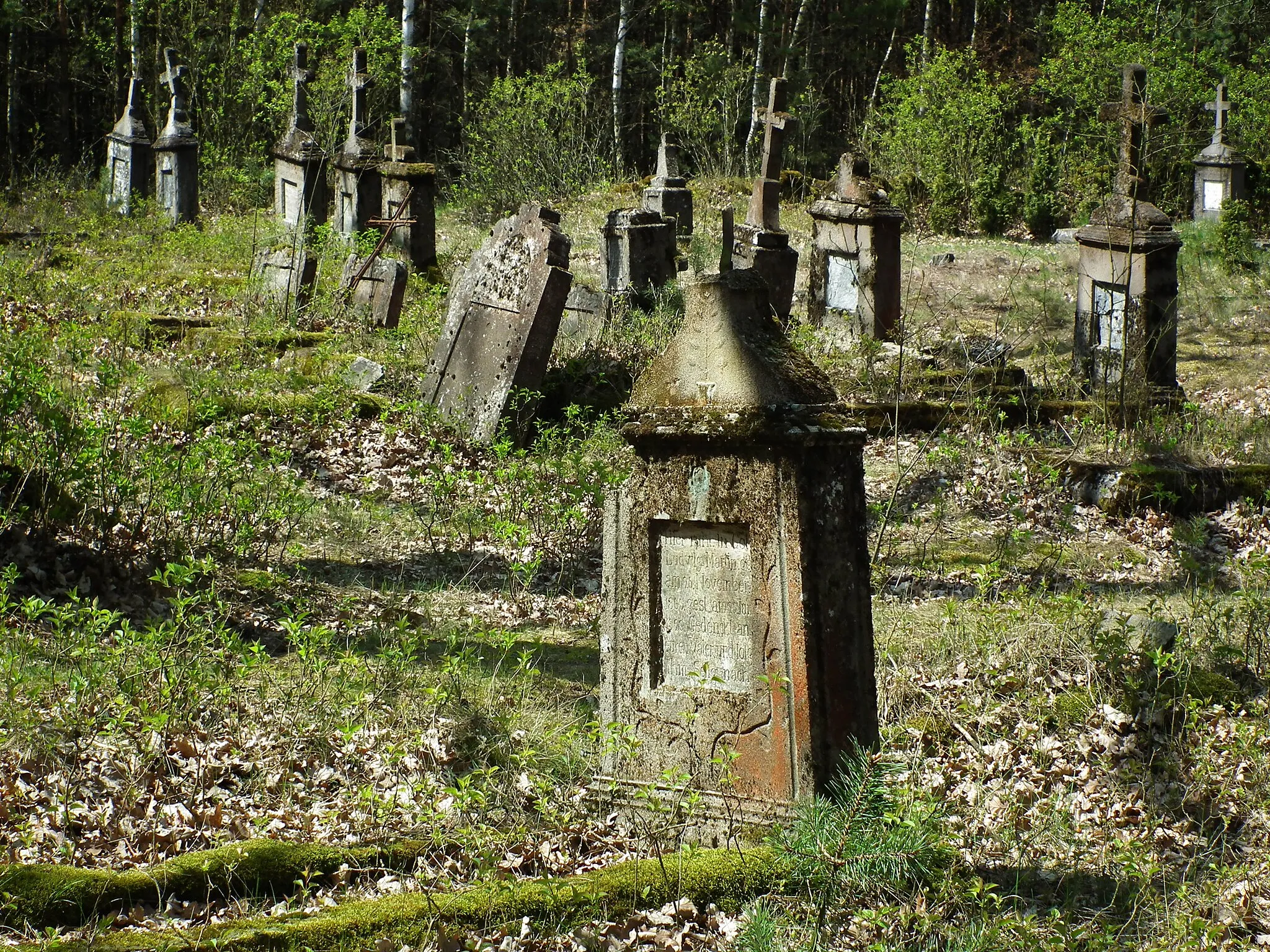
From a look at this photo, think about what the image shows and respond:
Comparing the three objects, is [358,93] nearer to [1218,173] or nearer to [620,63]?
[620,63]

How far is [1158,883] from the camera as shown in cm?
416

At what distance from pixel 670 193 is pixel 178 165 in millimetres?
8136

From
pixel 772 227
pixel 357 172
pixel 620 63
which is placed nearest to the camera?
pixel 772 227

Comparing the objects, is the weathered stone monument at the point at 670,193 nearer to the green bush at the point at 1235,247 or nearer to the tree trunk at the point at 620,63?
the green bush at the point at 1235,247

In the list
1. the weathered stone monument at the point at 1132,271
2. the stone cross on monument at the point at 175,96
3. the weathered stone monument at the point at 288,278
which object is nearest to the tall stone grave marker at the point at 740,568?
the weathered stone monument at the point at 1132,271

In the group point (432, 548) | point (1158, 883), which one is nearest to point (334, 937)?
point (1158, 883)

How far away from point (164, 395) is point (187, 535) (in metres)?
3.07

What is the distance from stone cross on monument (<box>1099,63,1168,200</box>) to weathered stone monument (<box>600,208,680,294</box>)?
4583 millimetres

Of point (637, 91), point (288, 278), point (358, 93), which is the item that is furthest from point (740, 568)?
point (637, 91)

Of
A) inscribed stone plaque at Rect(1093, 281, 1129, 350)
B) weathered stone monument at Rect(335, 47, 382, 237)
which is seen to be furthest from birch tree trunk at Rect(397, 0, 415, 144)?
inscribed stone plaque at Rect(1093, 281, 1129, 350)

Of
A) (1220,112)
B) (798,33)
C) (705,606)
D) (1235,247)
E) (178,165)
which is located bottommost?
(705,606)

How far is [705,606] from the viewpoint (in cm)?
427

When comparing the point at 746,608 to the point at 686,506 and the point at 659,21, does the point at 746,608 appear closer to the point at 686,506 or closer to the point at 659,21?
the point at 686,506

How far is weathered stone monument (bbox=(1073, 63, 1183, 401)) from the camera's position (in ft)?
35.6
